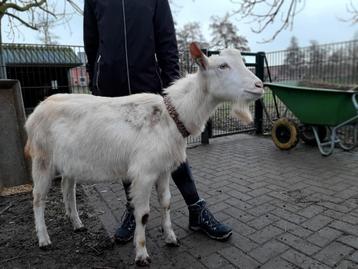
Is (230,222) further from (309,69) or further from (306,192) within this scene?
(309,69)

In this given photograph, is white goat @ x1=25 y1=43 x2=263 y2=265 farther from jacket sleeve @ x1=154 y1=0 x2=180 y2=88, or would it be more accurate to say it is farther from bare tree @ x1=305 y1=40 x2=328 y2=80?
bare tree @ x1=305 y1=40 x2=328 y2=80

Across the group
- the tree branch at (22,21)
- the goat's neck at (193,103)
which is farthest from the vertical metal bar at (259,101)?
the tree branch at (22,21)

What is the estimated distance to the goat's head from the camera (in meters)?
2.08

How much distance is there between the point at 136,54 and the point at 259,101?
516 centimetres

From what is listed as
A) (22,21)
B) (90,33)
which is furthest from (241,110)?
(22,21)

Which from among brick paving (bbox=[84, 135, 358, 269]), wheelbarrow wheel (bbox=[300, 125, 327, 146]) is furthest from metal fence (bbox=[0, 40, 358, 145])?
brick paving (bbox=[84, 135, 358, 269])

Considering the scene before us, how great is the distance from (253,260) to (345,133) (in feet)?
17.4

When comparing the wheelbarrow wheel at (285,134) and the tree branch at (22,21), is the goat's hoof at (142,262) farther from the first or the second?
the tree branch at (22,21)

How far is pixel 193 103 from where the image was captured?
2.28m

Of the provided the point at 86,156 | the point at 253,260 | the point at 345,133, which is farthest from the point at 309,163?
the point at 86,156

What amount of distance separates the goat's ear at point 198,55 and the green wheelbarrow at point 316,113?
11.4ft

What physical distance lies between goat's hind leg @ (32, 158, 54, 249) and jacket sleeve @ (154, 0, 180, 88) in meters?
1.25

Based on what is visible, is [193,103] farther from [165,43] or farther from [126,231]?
[126,231]

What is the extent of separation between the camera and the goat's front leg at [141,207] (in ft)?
7.26
